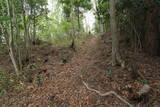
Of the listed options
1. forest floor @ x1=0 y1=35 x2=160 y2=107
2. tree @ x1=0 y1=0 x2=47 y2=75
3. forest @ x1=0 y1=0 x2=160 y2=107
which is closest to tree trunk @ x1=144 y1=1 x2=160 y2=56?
forest @ x1=0 y1=0 x2=160 y2=107

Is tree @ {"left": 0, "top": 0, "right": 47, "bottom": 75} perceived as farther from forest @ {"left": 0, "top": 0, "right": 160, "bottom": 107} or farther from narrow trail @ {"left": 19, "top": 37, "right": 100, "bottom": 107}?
narrow trail @ {"left": 19, "top": 37, "right": 100, "bottom": 107}

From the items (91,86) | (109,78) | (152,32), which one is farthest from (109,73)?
(152,32)

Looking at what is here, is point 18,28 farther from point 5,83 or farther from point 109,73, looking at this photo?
point 109,73

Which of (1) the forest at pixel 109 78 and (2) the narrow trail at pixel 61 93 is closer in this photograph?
(1) the forest at pixel 109 78

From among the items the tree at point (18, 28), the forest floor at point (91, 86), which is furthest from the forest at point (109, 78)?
the tree at point (18, 28)

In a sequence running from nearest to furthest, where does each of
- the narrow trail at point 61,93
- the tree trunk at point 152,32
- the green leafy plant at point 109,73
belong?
the narrow trail at point 61,93, the green leafy plant at point 109,73, the tree trunk at point 152,32

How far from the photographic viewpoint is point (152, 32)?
638 cm

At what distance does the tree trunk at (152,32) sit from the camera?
6.22 meters

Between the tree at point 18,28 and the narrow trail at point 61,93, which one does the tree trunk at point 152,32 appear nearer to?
the narrow trail at point 61,93

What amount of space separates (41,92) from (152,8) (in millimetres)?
6545

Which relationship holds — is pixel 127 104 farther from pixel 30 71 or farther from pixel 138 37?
pixel 30 71

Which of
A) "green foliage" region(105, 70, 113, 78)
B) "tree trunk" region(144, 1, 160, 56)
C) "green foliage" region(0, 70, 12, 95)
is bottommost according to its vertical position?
"green foliage" region(0, 70, 12, 95)

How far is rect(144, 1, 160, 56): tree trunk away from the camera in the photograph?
6220 mm

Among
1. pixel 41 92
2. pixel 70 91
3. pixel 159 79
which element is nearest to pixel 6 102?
pixel 41 92
